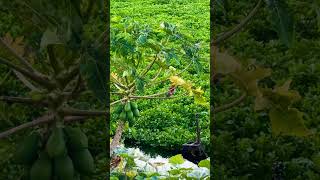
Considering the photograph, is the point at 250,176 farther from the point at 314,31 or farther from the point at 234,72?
the point at 234,72

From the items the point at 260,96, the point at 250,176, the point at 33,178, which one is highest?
the point at 260,96

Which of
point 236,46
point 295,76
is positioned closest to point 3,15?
point 236,46

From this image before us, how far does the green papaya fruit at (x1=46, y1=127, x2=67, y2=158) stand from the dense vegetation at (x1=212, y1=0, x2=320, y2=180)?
115 cm

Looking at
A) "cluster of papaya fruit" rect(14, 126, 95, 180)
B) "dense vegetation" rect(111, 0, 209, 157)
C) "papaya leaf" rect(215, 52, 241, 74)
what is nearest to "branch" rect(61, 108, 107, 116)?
"cluster of papaya fruit" rect(14, 126, 95, 180)

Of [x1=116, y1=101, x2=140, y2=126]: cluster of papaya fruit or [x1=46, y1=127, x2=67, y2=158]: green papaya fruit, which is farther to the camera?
[x1=116, y1=101, x2=140, y2=126]: cluster of papaya fruit

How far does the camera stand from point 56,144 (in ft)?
3.44

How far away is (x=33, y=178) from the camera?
107 cm

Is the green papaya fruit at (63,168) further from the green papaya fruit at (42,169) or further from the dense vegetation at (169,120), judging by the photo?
the dense vegetation at (169,120)

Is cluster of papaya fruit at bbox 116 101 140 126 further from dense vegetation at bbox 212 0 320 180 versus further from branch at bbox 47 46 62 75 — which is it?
branch at bbox 47 46 62 75

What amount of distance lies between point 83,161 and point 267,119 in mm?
1549

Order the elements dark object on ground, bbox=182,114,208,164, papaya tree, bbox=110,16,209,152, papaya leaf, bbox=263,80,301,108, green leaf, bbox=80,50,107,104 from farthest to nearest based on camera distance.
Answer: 1. dark object on ground, bbox=182,114,208,164
2. papaya tree, bbox=110,16,209,152
3. papaya leaf, bbox=263,80,301,108
4. green leaf, bbox=80,50,107,104

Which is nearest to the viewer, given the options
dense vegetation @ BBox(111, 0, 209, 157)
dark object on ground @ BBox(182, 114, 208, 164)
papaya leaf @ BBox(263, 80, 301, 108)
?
papaya leaf @ BBox(263, 80, 301, 108)

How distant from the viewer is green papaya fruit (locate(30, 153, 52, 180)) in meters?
1.07

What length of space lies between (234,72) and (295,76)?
1.68 meters
